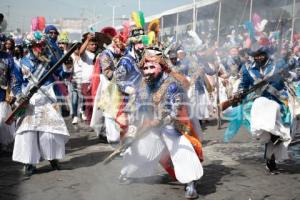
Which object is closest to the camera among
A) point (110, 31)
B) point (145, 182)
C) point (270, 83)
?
point (145, 182)

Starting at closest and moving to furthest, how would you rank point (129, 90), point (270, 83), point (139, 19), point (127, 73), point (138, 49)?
point (129, 90)
point (270, 83)
point (127, 73)
point (138, 49)
point (139, 19)

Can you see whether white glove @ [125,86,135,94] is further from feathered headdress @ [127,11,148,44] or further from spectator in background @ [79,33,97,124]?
spectator in background @ [79,33,97,124]

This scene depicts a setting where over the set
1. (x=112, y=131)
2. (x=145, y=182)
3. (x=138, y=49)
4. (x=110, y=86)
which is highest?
(x=138, y=49)

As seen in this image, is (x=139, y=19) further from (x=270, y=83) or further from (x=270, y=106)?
(x=270, y=106)

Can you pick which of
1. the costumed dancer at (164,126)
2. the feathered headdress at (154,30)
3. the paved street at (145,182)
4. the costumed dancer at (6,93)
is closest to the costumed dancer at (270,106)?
the paved street at (145,182)

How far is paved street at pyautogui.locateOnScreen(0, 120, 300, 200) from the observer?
5297 millimetres

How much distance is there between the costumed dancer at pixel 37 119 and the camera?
20.4 feet

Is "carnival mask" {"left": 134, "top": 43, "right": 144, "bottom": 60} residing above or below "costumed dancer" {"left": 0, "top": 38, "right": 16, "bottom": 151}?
above

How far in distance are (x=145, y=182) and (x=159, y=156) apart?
0.55 meters

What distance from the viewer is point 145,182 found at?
5902 millimetres

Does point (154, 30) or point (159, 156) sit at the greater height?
point (154, 30)

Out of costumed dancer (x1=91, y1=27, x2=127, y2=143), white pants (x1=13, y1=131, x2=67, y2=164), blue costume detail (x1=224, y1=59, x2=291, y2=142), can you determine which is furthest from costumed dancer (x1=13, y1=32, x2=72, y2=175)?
blue costume detail (x1=224, y1=59, x2=291, y2=142)

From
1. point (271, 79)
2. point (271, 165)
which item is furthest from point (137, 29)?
point (271, 165)

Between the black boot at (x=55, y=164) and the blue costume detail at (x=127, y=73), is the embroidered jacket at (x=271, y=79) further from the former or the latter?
the black boot at (x=55, y=164)
